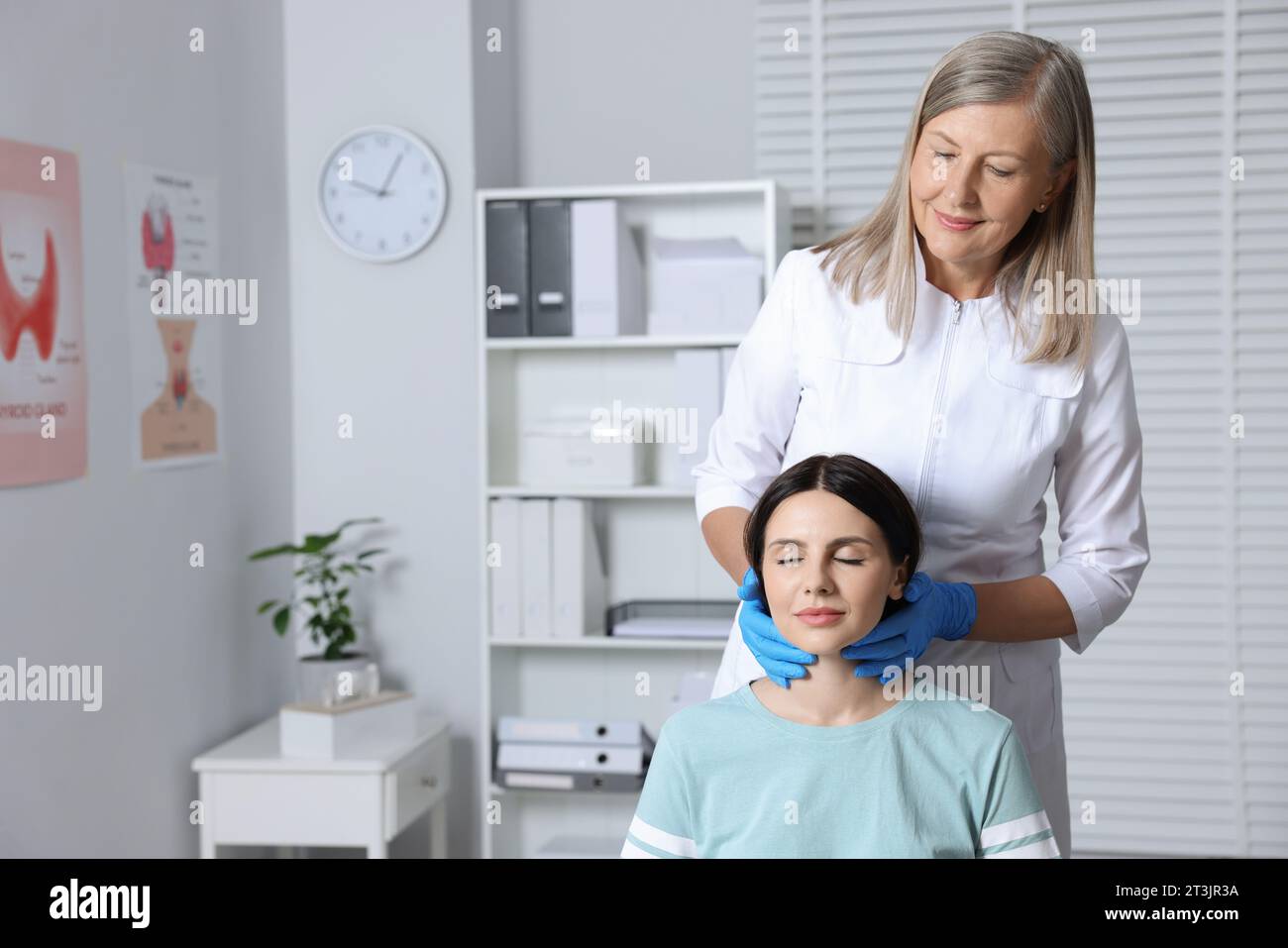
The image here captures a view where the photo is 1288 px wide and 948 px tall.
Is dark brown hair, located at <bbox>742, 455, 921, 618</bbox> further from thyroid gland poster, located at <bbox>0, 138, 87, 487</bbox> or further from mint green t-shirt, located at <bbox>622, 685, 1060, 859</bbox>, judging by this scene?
thyroid gland poster, located at <bbox>0, 138, 87, 487</bbox>

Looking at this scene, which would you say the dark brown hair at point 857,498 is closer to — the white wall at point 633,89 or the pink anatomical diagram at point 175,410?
the pink anatomical diagram at point 175,410

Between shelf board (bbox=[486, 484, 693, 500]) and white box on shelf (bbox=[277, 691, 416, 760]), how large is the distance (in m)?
0.56

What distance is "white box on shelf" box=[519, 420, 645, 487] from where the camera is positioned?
9.70 feet

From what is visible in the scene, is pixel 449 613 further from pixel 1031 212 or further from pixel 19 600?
pixel 1031 212

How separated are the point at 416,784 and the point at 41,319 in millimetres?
1228

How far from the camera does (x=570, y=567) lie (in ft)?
9.63

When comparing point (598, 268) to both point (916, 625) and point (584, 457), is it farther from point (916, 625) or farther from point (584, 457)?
point (916, 625)

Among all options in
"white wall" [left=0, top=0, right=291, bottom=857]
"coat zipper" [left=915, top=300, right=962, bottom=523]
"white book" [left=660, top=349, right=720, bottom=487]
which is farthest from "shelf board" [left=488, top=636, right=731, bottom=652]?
"coat zipper" [left=915, top=300, right=962, bottom=523]

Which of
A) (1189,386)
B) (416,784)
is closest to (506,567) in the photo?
(416,784)

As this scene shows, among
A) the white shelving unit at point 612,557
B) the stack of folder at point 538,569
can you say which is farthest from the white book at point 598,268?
the stack of folder at point 538,569

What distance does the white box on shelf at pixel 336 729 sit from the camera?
260 cm

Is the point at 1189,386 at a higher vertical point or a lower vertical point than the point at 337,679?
higher

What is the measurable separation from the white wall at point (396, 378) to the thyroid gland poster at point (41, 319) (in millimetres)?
837
